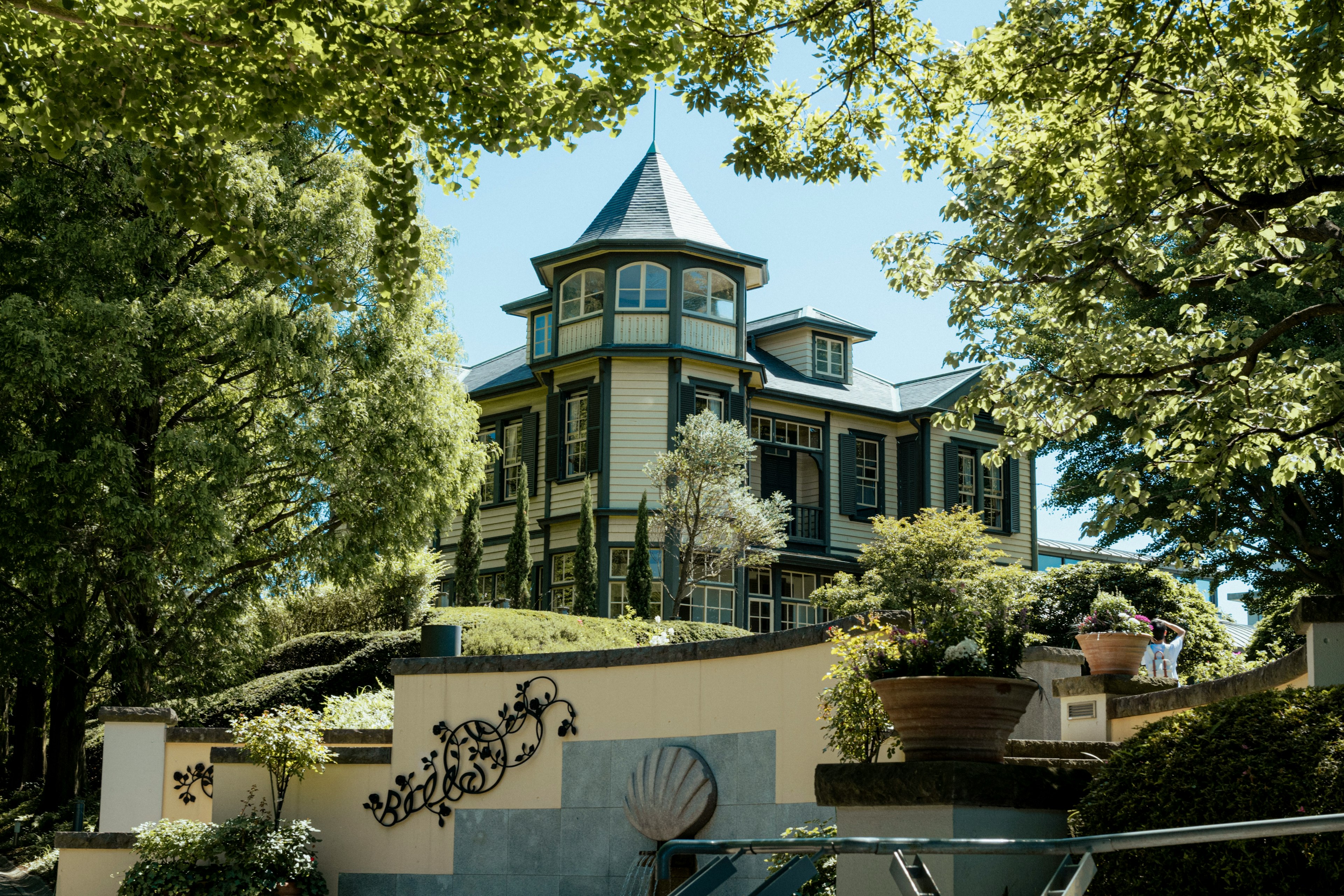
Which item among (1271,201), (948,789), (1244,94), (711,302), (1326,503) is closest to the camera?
(948,789)

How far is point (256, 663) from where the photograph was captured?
1809cm

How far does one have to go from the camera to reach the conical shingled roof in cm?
2744

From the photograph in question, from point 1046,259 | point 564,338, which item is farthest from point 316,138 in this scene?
point 1046,259

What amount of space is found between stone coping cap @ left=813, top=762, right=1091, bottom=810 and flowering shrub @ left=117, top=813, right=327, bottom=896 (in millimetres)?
5930

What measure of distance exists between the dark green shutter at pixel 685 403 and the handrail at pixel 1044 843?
76.9 ft

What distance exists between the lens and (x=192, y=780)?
12.2 metres

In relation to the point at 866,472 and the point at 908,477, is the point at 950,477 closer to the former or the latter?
the point at 908,477

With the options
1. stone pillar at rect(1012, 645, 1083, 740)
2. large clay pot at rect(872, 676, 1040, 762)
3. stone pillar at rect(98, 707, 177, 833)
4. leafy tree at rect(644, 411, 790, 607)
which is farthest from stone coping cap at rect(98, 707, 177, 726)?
leafy tree at rect(644, 411, 790, 607)

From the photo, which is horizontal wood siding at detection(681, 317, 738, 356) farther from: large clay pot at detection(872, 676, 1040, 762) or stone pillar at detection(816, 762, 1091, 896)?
stone pillar at detection(816, 762, 1091, 896)

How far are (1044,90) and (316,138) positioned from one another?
12.9m

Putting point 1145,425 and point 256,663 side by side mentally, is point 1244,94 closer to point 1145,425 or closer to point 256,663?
point 1145,425

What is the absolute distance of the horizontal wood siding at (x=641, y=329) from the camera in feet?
88.3

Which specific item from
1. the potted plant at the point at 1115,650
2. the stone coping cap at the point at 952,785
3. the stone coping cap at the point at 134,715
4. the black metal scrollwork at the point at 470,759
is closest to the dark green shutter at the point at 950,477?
the potted plant at the point at 1115,650

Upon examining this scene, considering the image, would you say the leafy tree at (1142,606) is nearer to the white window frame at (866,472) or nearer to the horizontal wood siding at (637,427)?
the horizontal wood siding at (637,427)
